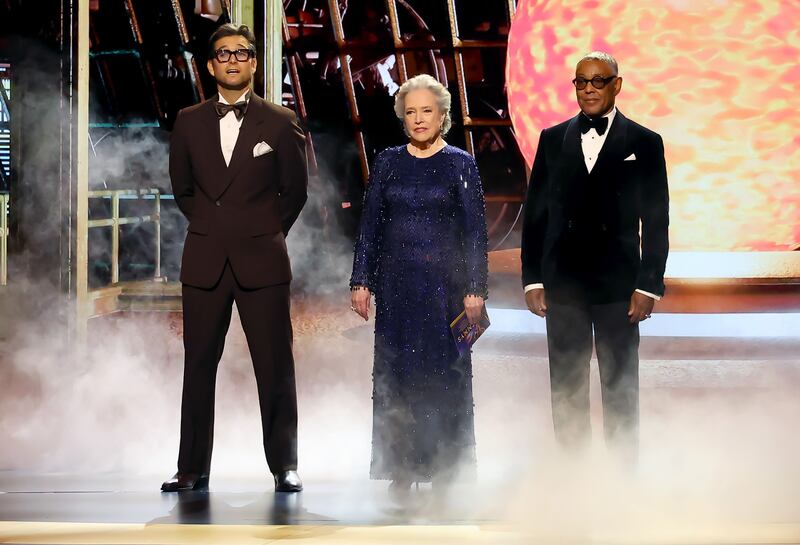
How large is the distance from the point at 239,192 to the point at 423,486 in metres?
1.01

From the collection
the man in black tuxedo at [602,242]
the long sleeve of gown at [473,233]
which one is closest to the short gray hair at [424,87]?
the long sleeve of gown at [473,233]

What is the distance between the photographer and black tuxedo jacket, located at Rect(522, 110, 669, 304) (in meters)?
3.23

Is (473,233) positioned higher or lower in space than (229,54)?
lower

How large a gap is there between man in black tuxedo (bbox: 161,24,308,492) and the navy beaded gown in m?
0.26

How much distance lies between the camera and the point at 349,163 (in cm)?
1032

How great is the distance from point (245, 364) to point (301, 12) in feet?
16.2

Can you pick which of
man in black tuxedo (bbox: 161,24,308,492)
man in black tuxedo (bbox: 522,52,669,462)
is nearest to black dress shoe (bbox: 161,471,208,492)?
man in black tuxedo (bbox: 161,24,308,492)

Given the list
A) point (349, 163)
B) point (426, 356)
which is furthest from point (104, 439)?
point (349, 163)

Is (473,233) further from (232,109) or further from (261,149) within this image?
(232,109)

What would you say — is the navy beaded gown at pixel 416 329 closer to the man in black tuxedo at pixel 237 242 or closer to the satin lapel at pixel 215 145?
the man in black tuxedo at pixel 237 242

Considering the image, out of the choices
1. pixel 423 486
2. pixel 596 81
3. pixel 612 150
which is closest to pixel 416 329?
pixel 423 486

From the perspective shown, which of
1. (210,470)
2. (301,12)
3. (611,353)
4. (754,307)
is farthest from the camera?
(301,12)

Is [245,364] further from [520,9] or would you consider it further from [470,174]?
[470,174]

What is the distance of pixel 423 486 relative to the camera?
3535 mm
